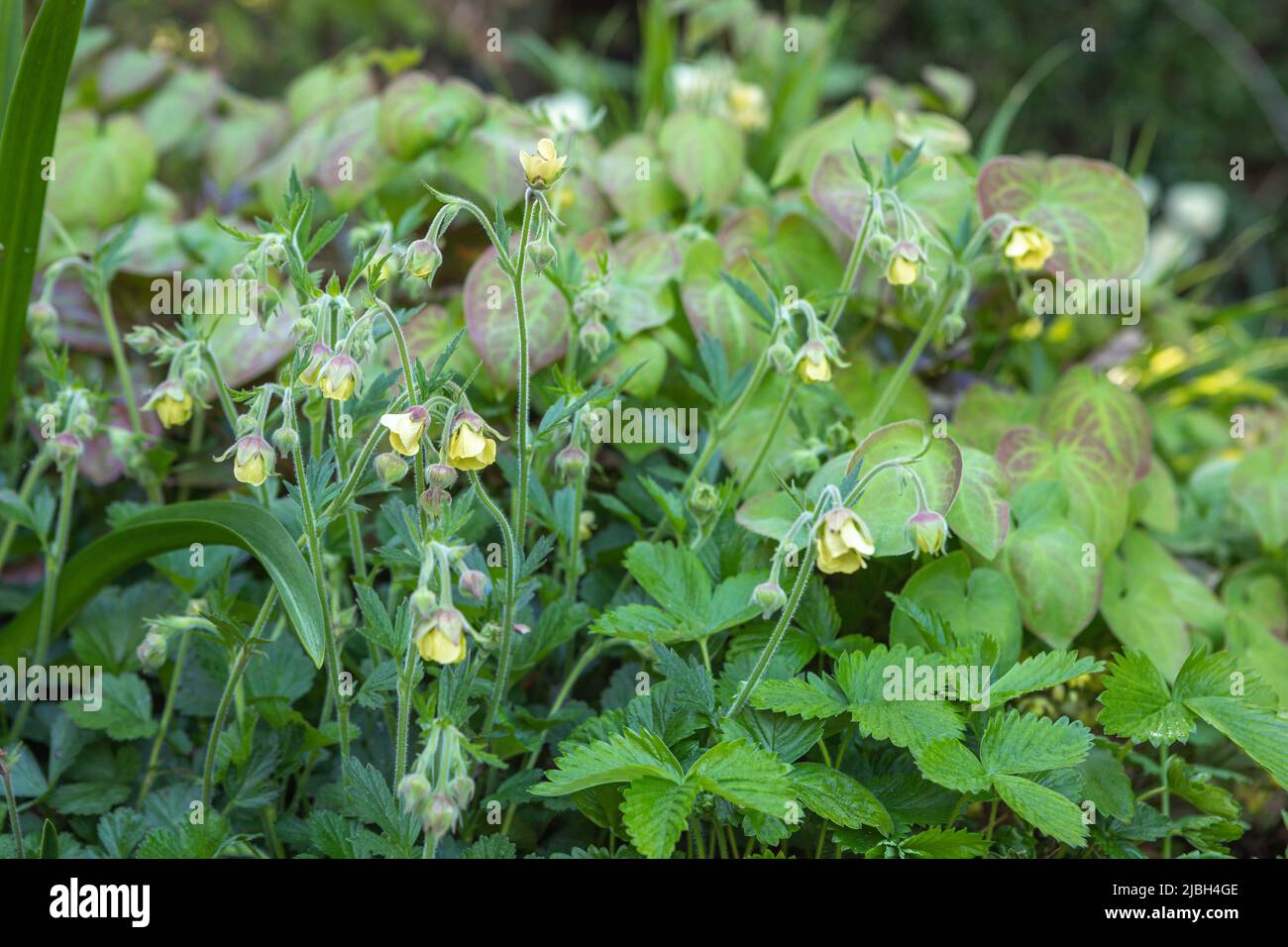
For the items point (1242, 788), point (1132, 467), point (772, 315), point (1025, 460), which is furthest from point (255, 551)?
point (1242, 788)

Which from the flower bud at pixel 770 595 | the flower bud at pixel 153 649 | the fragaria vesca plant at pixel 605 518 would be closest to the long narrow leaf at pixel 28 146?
the fragaria vesca plant at pixel 605 518

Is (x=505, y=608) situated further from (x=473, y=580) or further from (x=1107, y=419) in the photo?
(x=1107, y=419)

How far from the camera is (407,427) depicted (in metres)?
0.71

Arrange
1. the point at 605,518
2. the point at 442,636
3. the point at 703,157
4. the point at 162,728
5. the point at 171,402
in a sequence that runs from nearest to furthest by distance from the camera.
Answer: the point at 442,636 < the point at 171,402 < the point at 162,728 < the point at 605,518 < the point at 703,157

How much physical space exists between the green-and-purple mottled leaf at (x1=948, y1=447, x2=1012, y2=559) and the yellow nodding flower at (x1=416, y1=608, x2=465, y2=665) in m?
0.48

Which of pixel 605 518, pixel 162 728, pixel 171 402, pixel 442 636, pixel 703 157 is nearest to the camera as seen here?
pixel 442 636

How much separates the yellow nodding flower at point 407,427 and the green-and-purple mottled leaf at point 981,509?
19.0 inches

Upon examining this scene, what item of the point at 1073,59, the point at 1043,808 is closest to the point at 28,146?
the point at 1043,808

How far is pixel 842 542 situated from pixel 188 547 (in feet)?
2.00

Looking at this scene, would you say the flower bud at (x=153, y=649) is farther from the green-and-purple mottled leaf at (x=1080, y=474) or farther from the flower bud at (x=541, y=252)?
the green-and-purple mottled leaf at (x=1080, y=474)

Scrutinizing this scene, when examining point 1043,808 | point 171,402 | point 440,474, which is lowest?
point 1043,808

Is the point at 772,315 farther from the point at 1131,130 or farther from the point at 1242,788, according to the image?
the point at 1131,130

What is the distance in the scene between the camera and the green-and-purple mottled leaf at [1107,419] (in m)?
1.16

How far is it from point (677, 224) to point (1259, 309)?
0.88 meters
